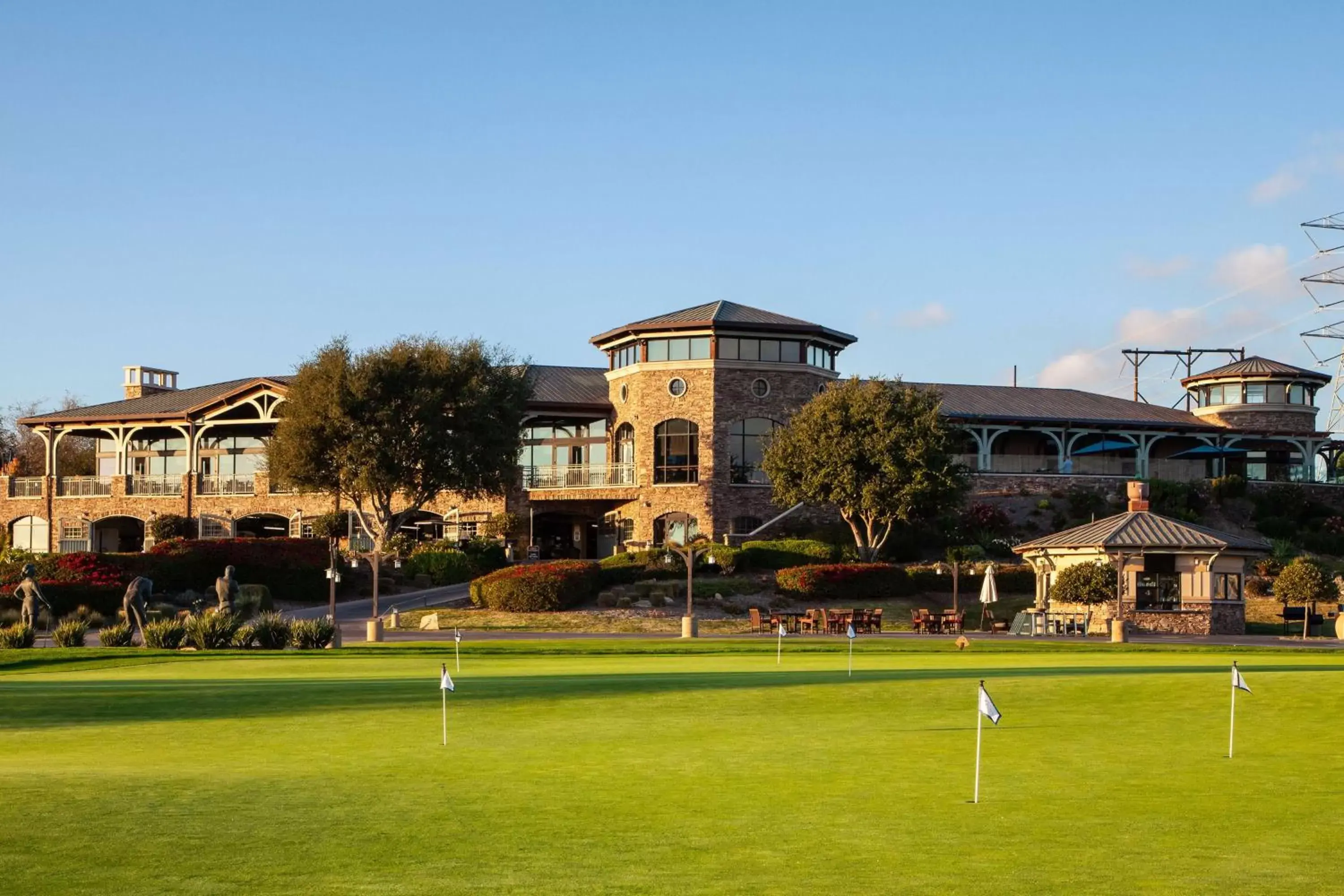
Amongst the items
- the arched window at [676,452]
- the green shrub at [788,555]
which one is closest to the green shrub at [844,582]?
the green shrub at [788,555]

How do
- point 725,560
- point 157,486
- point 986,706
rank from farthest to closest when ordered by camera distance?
point 157,486 < point 725,560 < point 986,706

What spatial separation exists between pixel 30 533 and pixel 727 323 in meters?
35.5

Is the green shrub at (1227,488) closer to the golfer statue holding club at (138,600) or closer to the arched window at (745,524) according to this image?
the arched window at (745,524)

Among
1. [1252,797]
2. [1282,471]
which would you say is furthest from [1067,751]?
[1282,471]

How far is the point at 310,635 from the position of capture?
33.2 meters

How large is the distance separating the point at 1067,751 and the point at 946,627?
28.3 metres

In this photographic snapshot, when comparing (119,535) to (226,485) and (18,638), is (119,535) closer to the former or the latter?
(226,485)

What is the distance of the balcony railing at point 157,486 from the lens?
6869 cm

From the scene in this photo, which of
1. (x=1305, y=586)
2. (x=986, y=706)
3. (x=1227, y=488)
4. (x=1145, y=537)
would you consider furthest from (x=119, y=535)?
(x=986, y=706)

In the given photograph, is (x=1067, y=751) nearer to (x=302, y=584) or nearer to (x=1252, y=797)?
(x=1252, y=797)

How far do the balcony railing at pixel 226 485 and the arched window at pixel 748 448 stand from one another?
873 inches

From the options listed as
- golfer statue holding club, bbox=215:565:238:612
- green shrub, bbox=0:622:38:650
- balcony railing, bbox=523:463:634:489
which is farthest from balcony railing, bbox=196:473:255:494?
green shrub, bbox=0:622:38:650

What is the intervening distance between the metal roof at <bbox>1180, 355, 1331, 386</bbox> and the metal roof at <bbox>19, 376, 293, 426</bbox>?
144ft

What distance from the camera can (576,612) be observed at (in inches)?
1831
